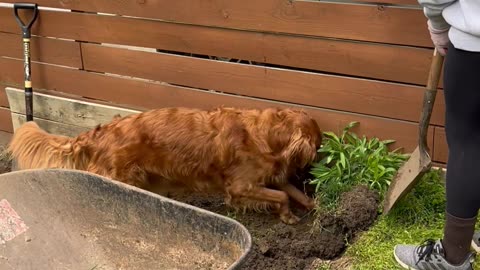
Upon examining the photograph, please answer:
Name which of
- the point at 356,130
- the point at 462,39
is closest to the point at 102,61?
the point at 356,130

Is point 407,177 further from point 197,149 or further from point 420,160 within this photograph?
point 197,149

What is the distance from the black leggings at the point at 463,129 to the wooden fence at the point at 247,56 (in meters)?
1.15

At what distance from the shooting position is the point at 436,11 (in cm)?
272

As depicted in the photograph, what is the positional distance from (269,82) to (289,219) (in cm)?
97

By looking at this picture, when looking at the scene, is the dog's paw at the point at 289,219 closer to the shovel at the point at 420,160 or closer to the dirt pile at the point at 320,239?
the dirt pile at the point at 320,239

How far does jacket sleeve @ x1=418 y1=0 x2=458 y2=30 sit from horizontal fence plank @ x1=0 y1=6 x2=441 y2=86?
1.01 m

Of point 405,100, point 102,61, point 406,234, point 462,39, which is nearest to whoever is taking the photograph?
point 462,39

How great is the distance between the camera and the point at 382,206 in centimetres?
383

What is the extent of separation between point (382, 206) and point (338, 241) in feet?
1.12

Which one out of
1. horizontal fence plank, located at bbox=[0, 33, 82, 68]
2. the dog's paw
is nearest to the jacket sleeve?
the dog's paw

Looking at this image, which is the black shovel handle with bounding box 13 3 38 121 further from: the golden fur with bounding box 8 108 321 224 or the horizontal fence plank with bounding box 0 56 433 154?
the golden fur with bounding box 8 108 321 224

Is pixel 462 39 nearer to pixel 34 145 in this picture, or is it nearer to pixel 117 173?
pixel 117 173

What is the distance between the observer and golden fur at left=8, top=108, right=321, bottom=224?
13.8 feet

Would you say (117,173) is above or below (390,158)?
below
